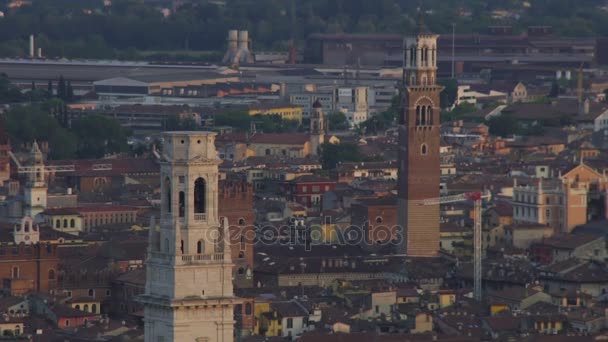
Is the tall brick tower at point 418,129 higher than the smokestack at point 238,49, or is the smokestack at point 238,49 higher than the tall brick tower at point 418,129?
the smokestack at point 238,49

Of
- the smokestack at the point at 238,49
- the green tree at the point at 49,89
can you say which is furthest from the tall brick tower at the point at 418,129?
the smokestack at the point at 238,49

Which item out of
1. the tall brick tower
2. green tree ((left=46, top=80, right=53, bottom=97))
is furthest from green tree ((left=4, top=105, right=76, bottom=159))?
the tall brick tower

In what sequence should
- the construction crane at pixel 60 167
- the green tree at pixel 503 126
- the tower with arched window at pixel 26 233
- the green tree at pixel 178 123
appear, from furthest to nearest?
the green tree at pixel 178 123
the green tree at pixel 503 126
the construction crane at pixel 60 167
the tower with arched window at pixel 26 233

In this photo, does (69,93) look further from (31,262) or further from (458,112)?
(31,262)

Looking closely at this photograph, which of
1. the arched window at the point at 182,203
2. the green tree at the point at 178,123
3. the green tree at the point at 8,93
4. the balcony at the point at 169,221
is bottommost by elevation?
the balcony at the point at 169,221

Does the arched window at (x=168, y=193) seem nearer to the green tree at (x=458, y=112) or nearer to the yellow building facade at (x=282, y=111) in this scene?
the green tree at (x=458, y=112)

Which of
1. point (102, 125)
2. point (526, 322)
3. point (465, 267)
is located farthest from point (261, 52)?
point (526, 322)
